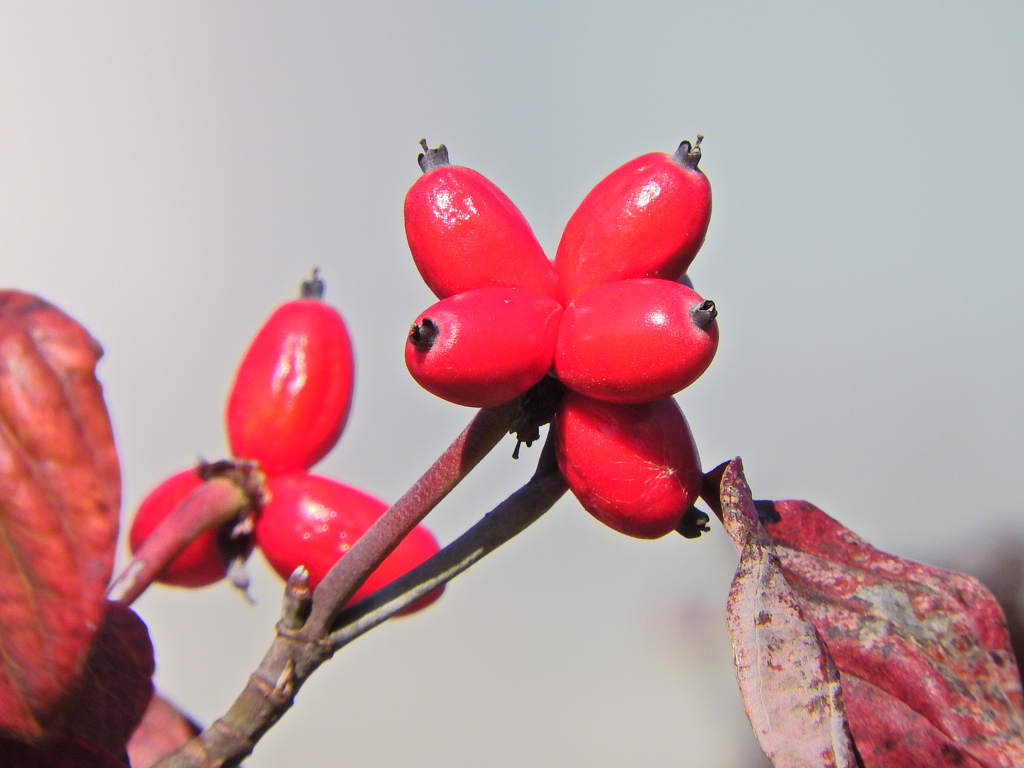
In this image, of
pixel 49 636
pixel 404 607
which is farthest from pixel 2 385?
Result: pixel 404 607

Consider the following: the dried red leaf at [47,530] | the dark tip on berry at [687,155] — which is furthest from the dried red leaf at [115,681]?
the dark tip on berry at [687,155]

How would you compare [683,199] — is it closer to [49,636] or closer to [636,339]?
[636,339]

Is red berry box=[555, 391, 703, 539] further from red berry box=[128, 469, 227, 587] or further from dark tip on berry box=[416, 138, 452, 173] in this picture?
red berry box=[128, 469, 227, 587]

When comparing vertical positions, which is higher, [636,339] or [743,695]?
[636,339]

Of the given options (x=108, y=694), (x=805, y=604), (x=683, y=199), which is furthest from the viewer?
(x=108, y=694)

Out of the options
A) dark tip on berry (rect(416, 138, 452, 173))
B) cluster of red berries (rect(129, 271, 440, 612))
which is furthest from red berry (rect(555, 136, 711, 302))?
cluster of red berries (rect(129, 271, 440, 612))

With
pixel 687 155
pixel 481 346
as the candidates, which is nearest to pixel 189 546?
pixel 481 346

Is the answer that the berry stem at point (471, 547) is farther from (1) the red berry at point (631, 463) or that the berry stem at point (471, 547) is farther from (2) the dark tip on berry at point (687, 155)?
(2) the dark tip on berry at point (687, 155)
